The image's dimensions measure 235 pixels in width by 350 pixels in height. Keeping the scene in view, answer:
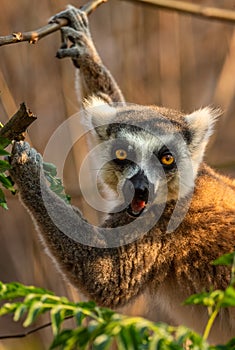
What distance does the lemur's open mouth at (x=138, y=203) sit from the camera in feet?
11.7

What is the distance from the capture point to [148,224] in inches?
151

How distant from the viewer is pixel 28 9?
24.2ft

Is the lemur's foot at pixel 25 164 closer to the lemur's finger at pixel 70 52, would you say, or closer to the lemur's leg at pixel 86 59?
the lemur's finger at pixel 70 52

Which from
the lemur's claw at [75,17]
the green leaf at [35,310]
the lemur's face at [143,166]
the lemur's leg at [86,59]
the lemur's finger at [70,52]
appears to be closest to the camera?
the green leaf at [35,310]

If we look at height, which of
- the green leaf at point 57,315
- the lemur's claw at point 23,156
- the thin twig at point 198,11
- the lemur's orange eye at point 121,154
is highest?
the thin twig at point 198,11

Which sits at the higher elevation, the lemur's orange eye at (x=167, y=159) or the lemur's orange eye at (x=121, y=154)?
the lemur's orange eye at (x=121, y=154)

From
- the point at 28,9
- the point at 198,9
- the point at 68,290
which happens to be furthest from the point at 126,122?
the point at 28,9

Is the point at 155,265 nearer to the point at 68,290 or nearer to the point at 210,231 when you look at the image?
the point at 210,231

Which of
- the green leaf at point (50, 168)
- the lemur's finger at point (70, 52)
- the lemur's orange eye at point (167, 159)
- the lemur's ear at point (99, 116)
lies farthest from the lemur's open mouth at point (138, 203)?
the lemur's finger at point (70, 52)

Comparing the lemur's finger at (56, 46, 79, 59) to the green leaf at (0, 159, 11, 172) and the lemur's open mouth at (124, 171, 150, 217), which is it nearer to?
the lemur's open mouth at (124, 171, 150, 217)

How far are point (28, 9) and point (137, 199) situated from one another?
14.7ft

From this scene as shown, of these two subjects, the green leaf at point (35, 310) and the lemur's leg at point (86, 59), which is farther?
the lemur's leg at point (86, 59)

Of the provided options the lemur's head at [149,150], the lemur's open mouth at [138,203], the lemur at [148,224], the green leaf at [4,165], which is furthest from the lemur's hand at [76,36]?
the green leaf at [4,165]

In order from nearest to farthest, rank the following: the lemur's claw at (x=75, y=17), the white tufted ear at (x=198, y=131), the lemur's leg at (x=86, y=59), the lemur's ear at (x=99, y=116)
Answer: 1. the white tufted ear at (x=198, y=131)
2. the lemur's ear at (x=99, y=116)
3. the lemur's claw at (x=75, y=17)
4. the lemur's leg at (x=86, y=59)
